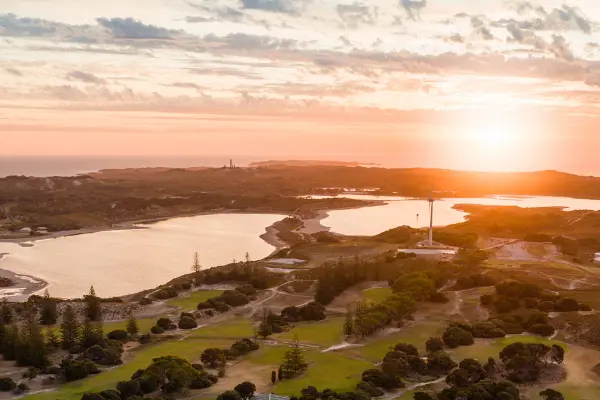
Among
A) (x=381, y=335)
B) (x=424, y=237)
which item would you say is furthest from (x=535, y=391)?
(x=424, y=237)

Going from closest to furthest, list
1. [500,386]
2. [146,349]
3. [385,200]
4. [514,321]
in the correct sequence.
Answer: [500,386] → [146,349] → [514,321] → [385,200]

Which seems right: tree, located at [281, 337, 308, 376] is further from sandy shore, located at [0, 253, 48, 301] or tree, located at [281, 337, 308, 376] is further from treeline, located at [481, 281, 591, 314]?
sandy shore, located at [0, 253, 48, 301]

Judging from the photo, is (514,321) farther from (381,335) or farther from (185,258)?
(185,258)

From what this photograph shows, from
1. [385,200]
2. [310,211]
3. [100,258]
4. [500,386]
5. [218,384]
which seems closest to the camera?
[500,386]

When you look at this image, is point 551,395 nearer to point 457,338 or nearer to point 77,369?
point 457,338

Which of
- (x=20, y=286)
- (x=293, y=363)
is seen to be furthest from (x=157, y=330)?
(x=20, y=286)

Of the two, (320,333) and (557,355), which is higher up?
(557,355)
